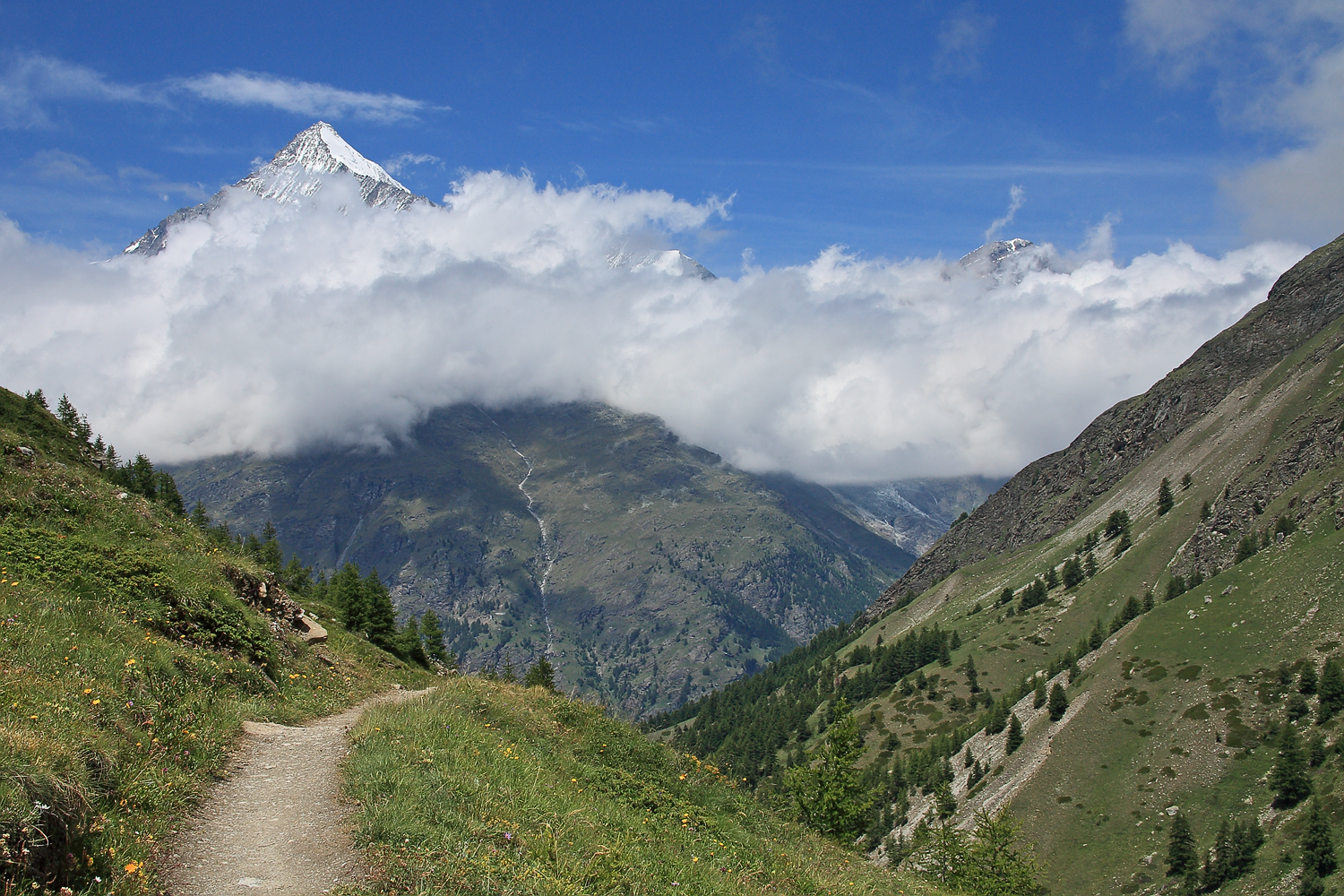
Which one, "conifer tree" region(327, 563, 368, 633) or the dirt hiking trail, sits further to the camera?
"conifer tree" region(327, 563, 368, 633)

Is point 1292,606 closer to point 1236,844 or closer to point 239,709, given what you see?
point 1236,844

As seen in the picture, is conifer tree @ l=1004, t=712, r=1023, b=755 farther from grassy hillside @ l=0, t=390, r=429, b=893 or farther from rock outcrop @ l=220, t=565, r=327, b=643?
rock outcrop @ l=220, t=565, r=327, b=643

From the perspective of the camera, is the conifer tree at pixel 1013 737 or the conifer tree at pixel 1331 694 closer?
the conifer tree at pixel 1331 694

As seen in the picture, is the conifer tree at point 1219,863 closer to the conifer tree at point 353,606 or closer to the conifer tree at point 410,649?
the conifer tree at point 410,649

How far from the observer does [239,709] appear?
17.7 meters

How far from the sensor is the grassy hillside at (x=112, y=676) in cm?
910

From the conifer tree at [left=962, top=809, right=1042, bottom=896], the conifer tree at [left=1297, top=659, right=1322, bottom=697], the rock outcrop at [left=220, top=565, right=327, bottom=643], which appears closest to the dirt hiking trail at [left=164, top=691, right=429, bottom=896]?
the rock outcrop at [left=220, top=565, right=327, bottom=643]

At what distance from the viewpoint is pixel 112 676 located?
14742mm

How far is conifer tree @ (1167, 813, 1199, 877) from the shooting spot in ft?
396

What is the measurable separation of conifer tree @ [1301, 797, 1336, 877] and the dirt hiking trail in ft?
482

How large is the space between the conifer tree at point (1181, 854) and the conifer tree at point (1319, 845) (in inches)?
598

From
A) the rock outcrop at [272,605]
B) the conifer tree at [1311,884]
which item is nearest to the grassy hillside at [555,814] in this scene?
the rock outcrop at [272,605]

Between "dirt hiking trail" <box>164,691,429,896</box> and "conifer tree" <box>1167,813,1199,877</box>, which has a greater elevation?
"dirt hiking trail" <box>164,691,429,896</box>

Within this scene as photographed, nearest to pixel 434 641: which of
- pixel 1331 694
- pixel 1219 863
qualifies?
pixel 1219 863
